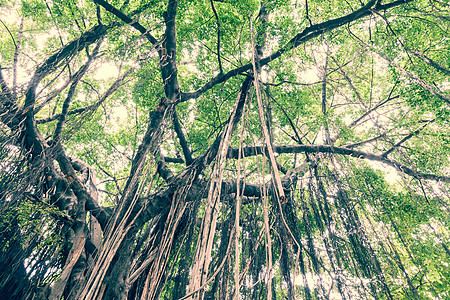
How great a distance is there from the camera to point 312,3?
106 inches

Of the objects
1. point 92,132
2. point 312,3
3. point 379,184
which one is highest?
point 312,3

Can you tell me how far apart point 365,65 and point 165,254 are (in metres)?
4.40

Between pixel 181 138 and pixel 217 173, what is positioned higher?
pixel 181 138

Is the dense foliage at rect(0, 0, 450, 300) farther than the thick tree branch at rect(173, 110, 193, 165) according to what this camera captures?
No

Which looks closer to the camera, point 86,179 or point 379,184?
point 86,179

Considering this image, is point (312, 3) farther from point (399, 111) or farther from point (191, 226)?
point (191, 226)

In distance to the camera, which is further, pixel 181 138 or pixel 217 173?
pixel 181 138

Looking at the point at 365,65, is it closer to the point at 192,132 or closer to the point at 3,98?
the point at 192,132

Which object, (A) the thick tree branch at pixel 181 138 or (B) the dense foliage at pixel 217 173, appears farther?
(A) the thick tree branch at pixel 181 138

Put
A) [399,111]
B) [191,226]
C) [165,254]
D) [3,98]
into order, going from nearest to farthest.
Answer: [165,254], [191,226], [3,98], [399,111]

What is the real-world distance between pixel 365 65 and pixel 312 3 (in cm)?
187

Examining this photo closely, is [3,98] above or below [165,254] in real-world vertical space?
above

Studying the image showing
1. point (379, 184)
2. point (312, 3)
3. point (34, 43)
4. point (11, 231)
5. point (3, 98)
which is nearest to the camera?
point (3, 98)

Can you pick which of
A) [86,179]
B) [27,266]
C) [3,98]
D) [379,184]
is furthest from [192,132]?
[379,184]
